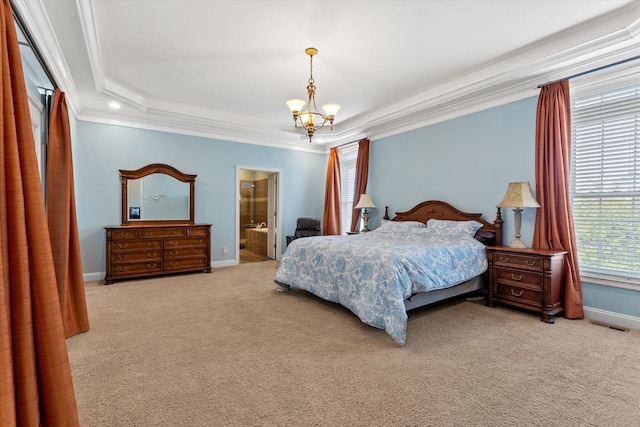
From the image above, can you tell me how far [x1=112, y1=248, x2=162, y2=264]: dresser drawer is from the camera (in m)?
4.71

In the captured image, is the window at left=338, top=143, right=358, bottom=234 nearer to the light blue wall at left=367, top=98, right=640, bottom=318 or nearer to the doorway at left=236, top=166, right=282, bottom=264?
the light blue wall at left=367, top=98, right=640, bottom=318

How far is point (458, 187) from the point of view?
15.1 ft

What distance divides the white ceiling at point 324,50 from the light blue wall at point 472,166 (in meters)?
0.25

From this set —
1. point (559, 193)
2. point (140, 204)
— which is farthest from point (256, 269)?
point (559, 193)

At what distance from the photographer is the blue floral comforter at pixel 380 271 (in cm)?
281

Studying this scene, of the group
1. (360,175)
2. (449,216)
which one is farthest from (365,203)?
(449,216)

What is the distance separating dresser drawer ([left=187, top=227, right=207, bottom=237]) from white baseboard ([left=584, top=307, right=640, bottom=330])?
520cm

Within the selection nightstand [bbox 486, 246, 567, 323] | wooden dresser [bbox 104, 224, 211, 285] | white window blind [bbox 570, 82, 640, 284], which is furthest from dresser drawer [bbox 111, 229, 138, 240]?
white window blind [bbox 570, 82, 640, 284]

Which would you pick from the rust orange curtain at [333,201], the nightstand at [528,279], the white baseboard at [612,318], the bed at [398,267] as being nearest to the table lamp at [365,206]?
the rust orange curtain at [333,201]

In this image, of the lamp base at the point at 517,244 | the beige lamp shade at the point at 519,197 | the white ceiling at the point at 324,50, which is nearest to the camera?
the white ceiling at the point at 324,50

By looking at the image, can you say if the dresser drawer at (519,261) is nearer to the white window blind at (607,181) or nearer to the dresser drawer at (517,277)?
the dresser drawer at (517,277)

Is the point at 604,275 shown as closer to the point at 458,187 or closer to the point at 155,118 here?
the point at 458,187

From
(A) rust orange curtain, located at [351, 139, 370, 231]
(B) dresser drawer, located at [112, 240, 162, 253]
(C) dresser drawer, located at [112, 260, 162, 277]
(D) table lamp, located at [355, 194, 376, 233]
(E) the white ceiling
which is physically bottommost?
(C) dresser drawer, located at [112, 260, 162, 277]

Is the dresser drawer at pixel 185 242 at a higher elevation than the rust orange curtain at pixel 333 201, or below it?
below
